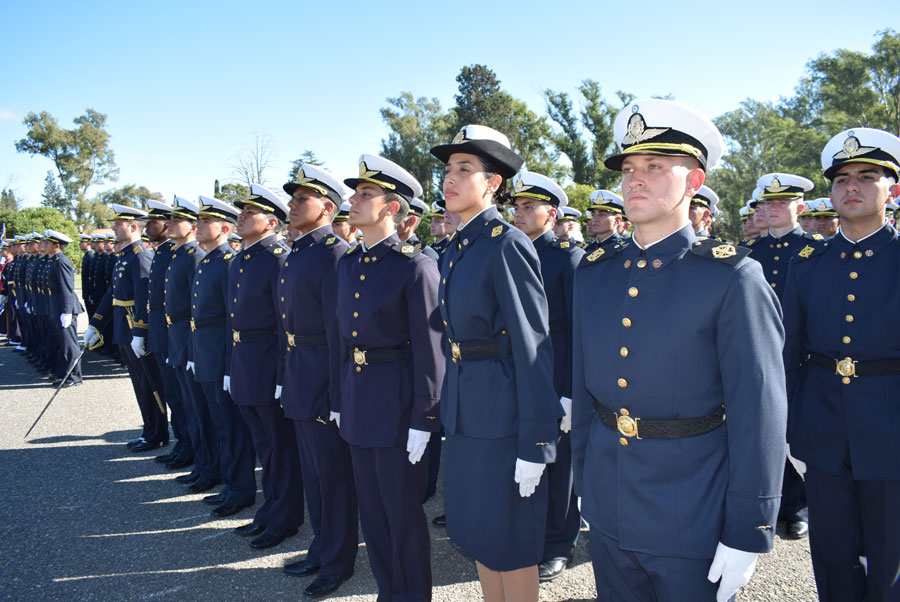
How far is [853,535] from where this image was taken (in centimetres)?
287

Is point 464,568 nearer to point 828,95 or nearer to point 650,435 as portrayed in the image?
point 650,435

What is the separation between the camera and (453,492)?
2.76 meters

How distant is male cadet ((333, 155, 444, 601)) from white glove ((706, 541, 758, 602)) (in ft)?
5.09

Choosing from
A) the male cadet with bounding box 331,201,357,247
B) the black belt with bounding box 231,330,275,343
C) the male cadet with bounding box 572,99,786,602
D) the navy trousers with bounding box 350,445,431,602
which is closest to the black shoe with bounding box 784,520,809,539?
the navy trousers with bounding box 350,445,431,602

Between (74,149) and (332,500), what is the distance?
69143 millimetres

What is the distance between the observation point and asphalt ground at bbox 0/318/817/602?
369 cm

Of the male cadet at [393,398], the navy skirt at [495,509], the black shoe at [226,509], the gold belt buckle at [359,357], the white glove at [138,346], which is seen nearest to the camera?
the navy skirt at [495,509]

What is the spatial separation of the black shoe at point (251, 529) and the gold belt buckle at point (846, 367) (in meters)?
4.04

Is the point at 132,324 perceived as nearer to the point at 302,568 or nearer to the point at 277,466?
the point at 277,466

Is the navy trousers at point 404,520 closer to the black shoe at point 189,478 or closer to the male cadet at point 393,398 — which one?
the male cadet at point 393,398

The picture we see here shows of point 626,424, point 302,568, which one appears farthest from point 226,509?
point 626,424

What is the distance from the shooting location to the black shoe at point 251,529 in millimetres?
4480

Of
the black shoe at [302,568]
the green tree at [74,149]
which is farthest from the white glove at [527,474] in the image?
the green tree at [74,149]

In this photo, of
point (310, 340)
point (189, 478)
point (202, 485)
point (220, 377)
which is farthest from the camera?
point (189, 478)
